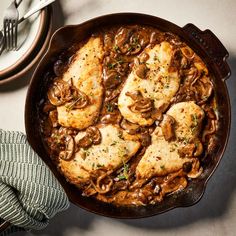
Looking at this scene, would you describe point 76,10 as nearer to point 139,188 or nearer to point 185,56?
point 185,56

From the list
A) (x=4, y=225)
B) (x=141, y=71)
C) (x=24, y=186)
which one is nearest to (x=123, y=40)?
(x=141, y=71)

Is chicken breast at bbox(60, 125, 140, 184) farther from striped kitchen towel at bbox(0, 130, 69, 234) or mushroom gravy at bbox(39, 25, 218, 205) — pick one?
striped kitchen towel at bbox(0, 130, 69, 234)

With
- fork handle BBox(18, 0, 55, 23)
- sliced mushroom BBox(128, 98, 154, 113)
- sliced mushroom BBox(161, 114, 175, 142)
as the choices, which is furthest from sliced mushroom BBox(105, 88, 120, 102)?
fork handle BBox(18, 0, 55, 23)

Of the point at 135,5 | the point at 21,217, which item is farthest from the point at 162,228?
the point at 135,5

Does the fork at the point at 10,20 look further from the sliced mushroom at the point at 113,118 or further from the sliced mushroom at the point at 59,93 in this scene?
the sliced mushroom at the point at 113,118

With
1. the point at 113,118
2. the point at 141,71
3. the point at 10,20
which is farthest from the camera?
the point at 10,20

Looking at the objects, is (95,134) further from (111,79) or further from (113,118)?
(111,79)

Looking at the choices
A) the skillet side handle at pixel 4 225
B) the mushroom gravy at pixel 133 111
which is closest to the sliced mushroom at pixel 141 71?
the mushroom gravy at pixel 133 111
